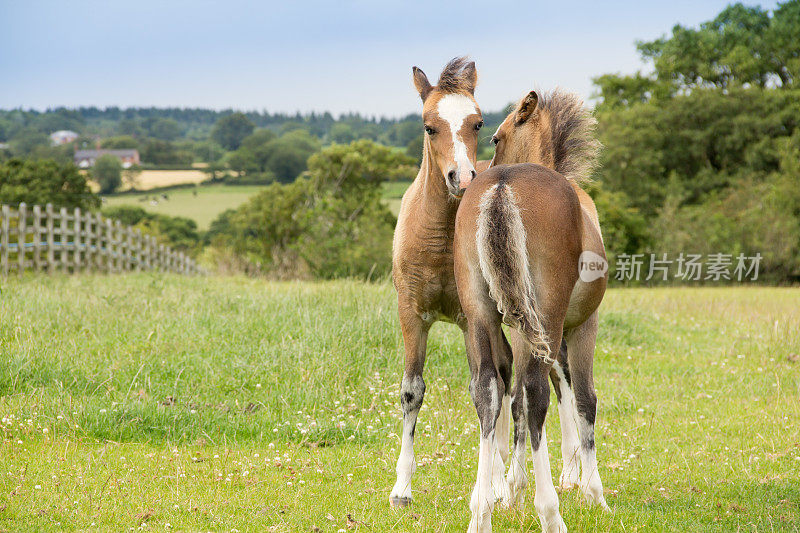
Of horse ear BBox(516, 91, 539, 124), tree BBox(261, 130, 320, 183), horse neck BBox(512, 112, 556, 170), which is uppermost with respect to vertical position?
tree BBox(261, 130, 320, 183)

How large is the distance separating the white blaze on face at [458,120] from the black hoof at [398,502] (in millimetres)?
2011

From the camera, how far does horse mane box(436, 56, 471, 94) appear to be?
414 cm

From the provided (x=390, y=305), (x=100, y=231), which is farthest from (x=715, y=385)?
(x=100, y=231)

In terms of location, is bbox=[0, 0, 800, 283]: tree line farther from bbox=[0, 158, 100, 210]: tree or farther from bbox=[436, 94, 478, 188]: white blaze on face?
bbox=[436, 94, 478, 188]: white blaze on face

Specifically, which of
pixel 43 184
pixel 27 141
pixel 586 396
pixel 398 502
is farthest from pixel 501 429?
pixel 27 141

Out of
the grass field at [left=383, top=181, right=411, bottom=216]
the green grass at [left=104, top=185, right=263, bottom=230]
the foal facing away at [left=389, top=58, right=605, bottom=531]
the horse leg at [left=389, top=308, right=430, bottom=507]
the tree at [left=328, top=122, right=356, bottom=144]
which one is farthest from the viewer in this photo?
the green grass at [left=104, top=185, right=263, bottom=230]

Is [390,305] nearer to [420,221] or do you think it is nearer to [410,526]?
[420,221]

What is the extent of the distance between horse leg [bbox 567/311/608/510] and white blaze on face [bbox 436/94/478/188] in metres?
1.16

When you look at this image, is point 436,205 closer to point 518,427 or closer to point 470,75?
point 470,75

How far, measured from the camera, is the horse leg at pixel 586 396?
13.3ft

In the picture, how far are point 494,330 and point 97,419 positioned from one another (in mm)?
3526

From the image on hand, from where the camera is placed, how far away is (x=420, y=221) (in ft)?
14.1

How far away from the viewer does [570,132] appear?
4617 mm

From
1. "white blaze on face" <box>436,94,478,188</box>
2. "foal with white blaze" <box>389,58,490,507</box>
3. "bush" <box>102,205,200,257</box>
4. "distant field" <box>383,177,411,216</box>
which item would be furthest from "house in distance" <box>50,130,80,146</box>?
"white blaze on face" <box>436,94,478,188</box>
